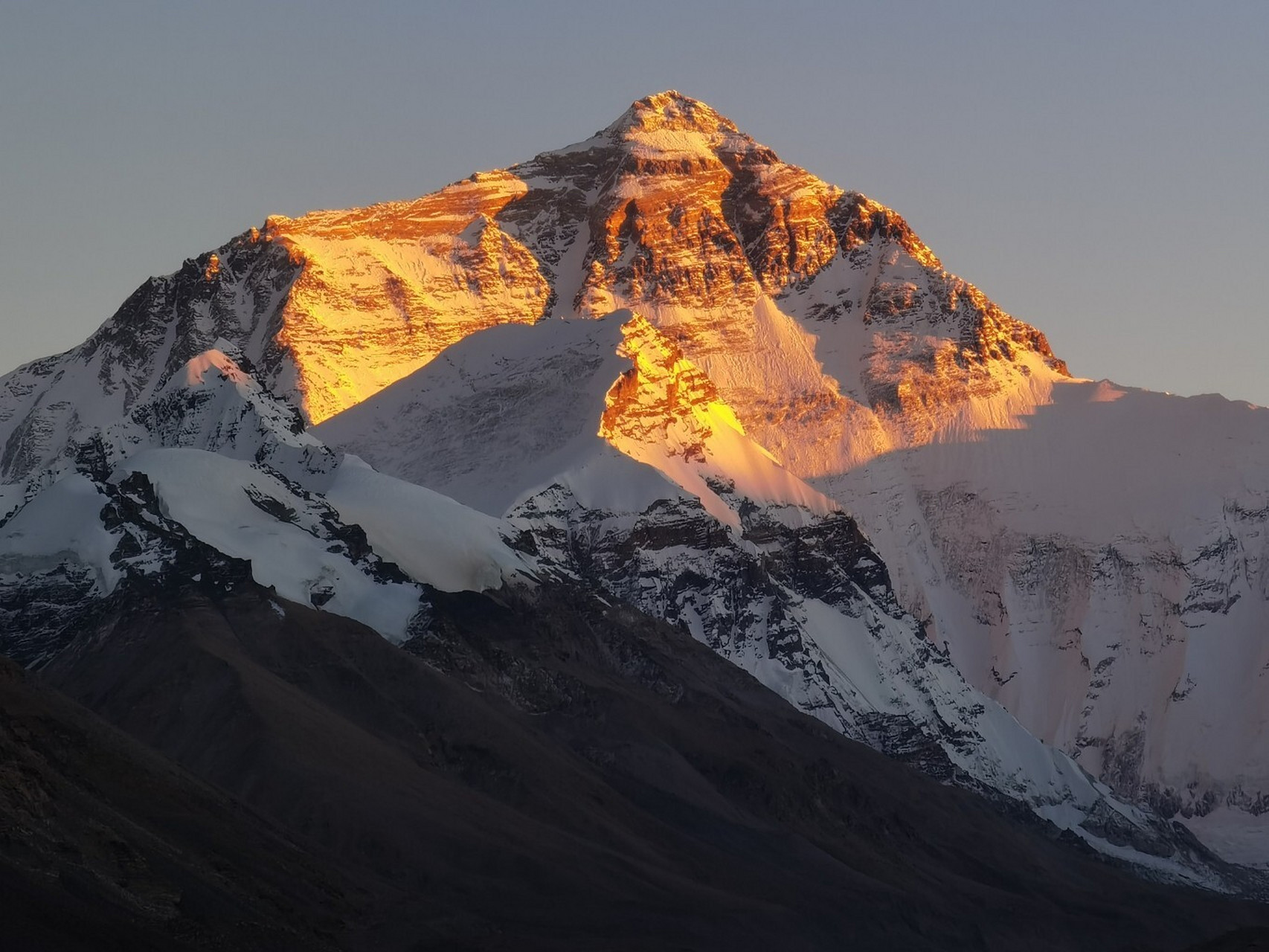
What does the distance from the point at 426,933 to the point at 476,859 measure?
60.9 feet

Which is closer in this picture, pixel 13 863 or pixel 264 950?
pixel 13 863

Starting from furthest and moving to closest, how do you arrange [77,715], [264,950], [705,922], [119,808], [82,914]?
1. [705,922]
2. [77,715]
3. [119,808]
4. [264,950]
5. [82,914]

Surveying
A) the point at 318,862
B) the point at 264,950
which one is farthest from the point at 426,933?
the point at 264,950

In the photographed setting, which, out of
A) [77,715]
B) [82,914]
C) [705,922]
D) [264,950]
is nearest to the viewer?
[82,914]

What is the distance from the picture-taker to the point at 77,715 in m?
180

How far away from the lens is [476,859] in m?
193

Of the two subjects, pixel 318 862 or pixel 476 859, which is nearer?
pixel 318 862

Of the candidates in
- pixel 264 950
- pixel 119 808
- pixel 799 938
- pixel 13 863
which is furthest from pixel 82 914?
pixel 799 938

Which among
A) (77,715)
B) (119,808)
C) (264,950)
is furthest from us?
(77,715)

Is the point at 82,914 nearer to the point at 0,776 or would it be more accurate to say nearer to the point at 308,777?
the point at 0,776

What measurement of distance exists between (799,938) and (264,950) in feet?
175

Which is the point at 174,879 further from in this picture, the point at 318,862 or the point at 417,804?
the point at 417,804

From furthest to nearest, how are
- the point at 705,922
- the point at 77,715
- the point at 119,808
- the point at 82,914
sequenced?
the point at 705,922
the point at 77,715
the point at 119,808
the point at 82,914

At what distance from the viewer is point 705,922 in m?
192
